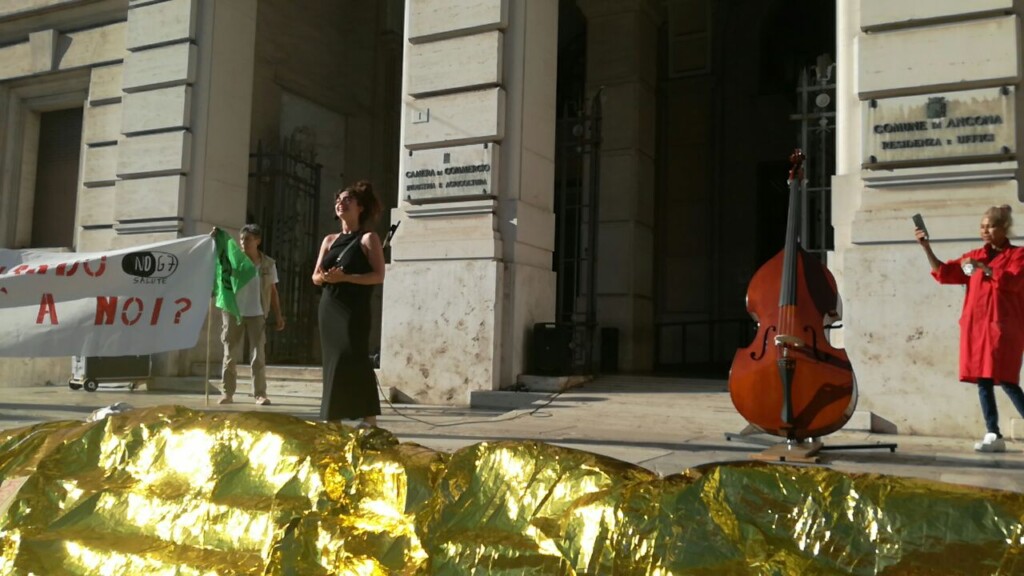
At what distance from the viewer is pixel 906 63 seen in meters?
6.64

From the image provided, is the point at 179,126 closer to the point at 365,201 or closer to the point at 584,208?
the point at 584,208

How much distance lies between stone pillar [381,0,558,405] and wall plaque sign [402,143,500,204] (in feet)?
0.03

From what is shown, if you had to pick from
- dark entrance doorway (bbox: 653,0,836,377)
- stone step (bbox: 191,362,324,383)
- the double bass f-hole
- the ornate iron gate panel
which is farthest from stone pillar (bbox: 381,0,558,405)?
dark entrance doorway (bbox: 653,0,836,377)

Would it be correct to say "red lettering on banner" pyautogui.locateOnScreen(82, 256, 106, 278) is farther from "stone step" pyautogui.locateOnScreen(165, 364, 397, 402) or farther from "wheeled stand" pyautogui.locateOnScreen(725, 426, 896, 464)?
"wheeled stand" pyautogui.locateOnScreen(725, 426, 896, 464)

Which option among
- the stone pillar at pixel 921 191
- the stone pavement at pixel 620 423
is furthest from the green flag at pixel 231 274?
the stone pillar at pixel 921 191

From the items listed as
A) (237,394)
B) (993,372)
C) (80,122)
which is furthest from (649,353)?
(80,122)

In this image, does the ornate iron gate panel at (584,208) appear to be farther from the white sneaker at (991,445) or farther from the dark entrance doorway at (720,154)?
the white sneaker at (991,445)

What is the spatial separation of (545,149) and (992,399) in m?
5.23

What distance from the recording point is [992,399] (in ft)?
18.1

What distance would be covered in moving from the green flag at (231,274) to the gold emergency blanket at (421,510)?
19.2ft

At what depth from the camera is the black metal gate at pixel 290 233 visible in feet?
40.2

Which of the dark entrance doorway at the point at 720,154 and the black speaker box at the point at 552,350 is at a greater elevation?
the dark entrance doorway at the point at 720,154

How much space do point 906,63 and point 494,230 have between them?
13.1 ft

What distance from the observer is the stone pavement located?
494cm
